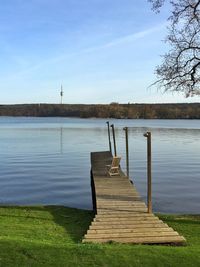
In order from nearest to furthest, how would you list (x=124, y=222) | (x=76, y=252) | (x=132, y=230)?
(x=76, y=252) → (x=132, y=230) → (x=124, y=222)

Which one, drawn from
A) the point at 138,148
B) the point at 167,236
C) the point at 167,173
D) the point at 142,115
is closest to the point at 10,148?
the point at 138,148

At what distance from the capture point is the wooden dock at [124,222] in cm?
934

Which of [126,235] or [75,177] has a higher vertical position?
[126,235]

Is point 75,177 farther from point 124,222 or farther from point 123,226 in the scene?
point 123,226

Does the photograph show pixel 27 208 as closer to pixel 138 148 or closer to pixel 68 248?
pixel 68 248

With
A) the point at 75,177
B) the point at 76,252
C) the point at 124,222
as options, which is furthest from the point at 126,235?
the point at 75,177

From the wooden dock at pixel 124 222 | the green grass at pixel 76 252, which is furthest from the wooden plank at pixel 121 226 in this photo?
the green grass at pixel 76 252

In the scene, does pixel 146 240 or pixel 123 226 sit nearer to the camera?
pixel 146 240

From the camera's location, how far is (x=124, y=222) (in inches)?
420

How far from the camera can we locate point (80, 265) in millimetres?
6965

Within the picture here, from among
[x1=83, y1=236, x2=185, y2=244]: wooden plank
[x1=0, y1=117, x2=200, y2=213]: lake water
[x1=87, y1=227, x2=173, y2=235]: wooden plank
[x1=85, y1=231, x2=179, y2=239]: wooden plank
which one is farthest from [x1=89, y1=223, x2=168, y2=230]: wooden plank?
[x1=0, y1=117, x2=200, y2=213]: lake water

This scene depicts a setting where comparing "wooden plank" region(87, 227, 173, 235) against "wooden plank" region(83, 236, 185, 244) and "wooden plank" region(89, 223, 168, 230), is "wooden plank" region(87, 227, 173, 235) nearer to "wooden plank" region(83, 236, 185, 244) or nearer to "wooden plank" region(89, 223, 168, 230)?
"wooden plank" region(89, 223, 168, 230)

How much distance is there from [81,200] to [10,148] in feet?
87.3

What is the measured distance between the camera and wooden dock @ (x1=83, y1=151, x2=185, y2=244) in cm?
934
